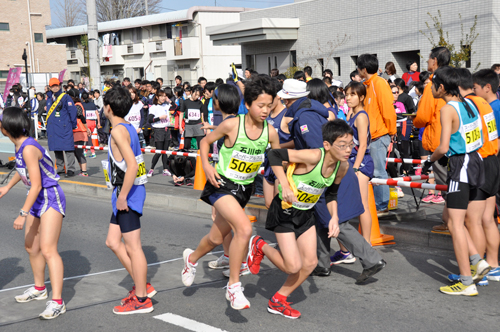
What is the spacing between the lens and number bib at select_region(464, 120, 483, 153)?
5021 mm

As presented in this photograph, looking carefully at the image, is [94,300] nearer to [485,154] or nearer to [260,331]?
[260,331]

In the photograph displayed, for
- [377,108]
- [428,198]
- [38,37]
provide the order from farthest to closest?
[38,37] < [428,198] < [377,108]

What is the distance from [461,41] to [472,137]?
524 inches

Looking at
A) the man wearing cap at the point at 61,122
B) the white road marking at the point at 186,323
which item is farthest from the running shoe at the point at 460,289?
the man wearing cap at the point at 61,122

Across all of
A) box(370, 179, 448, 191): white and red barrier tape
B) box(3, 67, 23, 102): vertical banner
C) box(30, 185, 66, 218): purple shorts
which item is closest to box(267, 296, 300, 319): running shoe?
box(30, 185, 66, 218): purple shorts

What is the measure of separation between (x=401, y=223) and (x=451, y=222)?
2.10 m

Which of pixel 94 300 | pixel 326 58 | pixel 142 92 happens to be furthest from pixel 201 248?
pixel 326 58

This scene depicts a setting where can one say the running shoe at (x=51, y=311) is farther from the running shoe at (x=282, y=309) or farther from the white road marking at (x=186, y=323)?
the running shoe at (x=282, y=309)

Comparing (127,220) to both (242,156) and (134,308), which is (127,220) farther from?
(242,156)

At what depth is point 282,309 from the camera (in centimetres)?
457

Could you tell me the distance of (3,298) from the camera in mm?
5184

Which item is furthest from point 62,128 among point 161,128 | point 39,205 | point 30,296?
point 39,205

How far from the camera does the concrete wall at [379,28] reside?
17812mm

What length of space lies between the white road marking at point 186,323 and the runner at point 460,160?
2.26 meters
